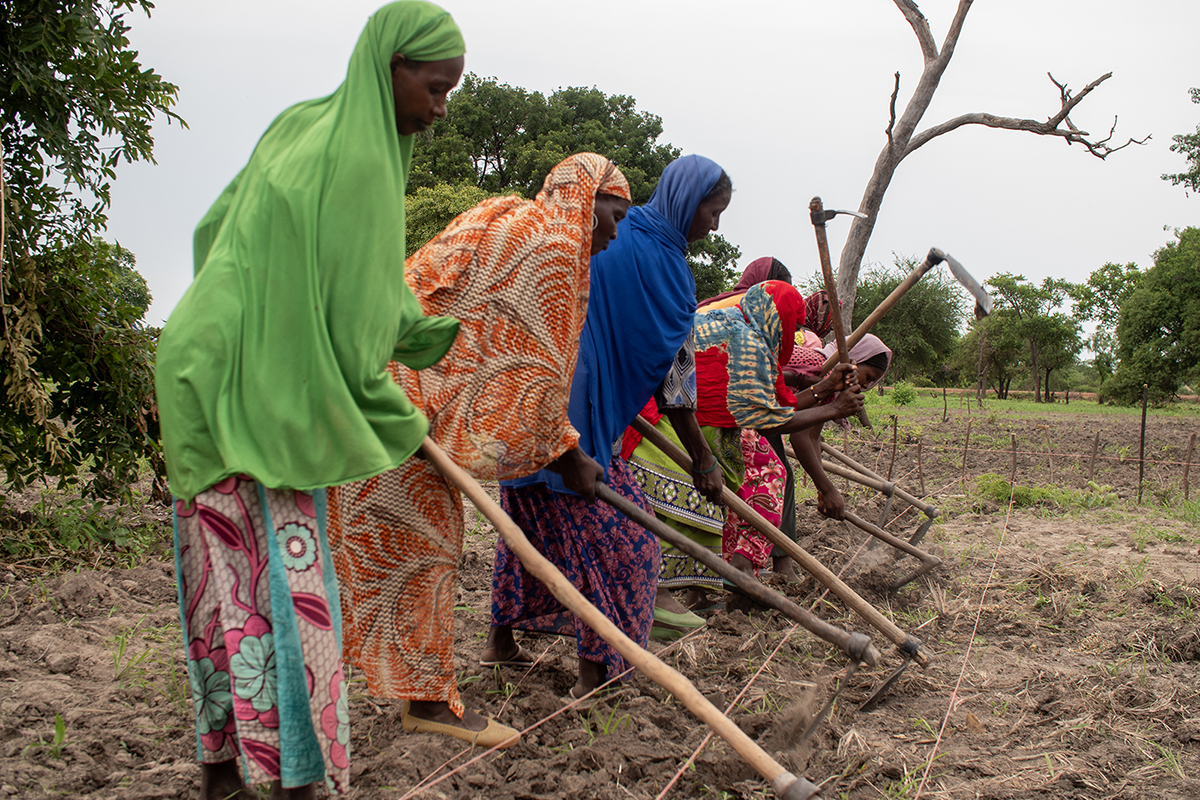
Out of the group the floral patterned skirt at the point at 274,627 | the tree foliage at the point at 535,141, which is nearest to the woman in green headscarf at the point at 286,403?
the floral patterned skirt at the point at 274,627

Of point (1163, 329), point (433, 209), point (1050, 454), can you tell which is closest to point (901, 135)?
point (1050, 454)

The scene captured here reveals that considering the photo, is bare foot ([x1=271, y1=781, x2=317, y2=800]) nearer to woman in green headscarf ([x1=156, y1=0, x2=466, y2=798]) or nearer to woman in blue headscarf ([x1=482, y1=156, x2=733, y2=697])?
woman in green headscarf ([x1=156, y1=0, x2=466, y2=798])

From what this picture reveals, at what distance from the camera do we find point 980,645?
380cm

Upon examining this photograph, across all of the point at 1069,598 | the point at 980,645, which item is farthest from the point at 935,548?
the point at 980,645

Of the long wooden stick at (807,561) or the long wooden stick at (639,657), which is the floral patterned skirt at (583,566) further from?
the long wooden stick at (639,657)

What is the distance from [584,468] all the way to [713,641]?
57.5 inches

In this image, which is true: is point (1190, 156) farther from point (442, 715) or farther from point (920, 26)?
point (442, 715)

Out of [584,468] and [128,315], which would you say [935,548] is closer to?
[584,468]

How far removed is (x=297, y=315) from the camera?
5.67ft

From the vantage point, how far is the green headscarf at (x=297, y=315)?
1.71 m

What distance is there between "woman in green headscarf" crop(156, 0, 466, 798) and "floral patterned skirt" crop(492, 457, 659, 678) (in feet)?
3.89

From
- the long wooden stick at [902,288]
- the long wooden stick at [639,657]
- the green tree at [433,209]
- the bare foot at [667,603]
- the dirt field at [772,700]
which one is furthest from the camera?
the green tree at [433,209]

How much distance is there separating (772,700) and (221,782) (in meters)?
1.88

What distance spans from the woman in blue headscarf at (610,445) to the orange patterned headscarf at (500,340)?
0.40 metres
